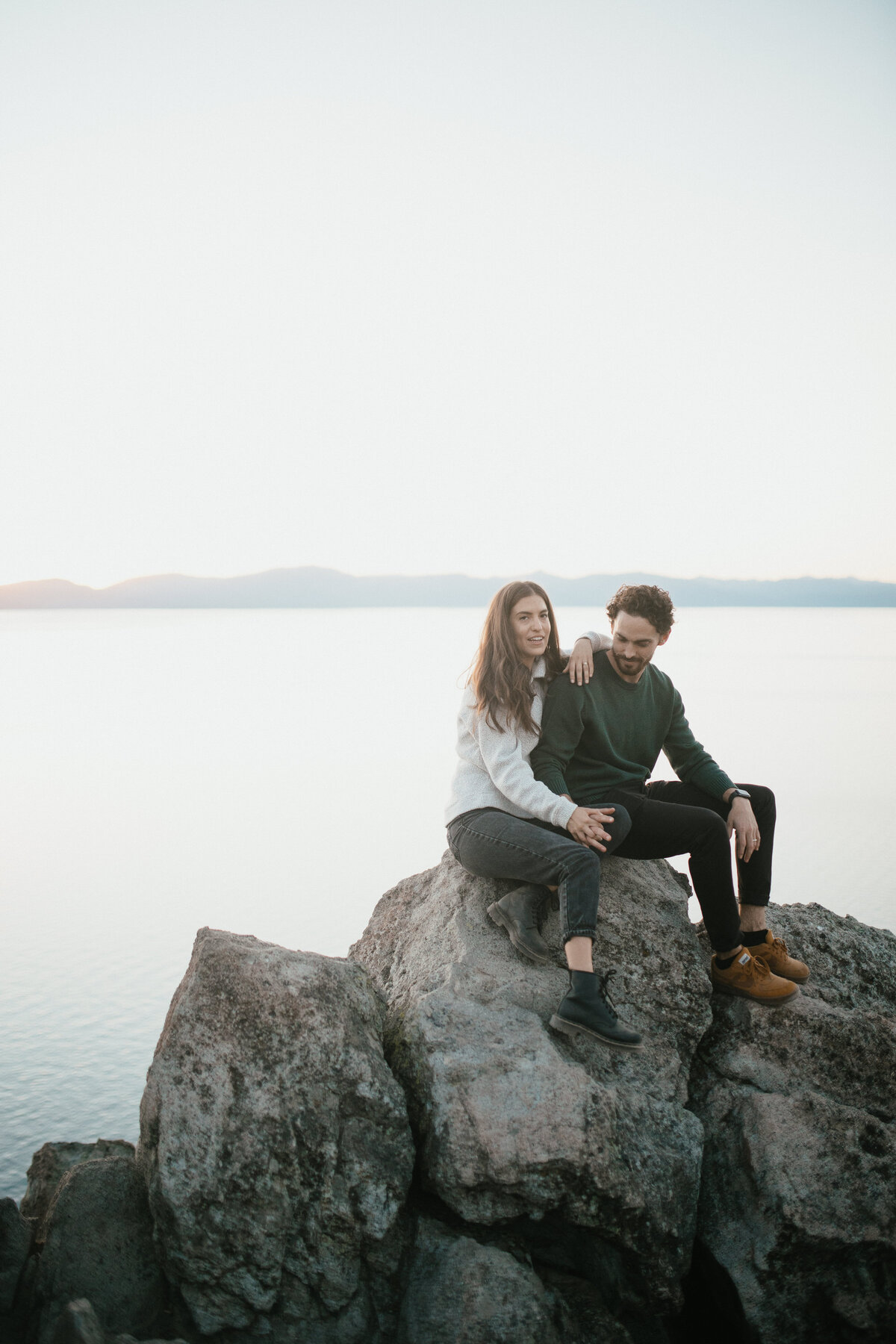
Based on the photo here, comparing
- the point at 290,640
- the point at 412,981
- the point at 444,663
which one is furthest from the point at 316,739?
the point at 290,640

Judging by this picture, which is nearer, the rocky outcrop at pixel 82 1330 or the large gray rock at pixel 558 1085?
the rocky outcrop at pixel 82 1330

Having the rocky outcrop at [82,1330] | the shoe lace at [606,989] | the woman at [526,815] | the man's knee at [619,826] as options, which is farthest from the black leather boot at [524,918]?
the rocky outcrop at [82,1330]

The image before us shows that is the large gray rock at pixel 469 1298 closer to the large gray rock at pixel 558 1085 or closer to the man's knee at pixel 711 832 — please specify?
the large gray rock at pixel 558 1085

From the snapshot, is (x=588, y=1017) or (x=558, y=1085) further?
(x=588, y=1017)

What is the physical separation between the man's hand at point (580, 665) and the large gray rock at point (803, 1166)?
6.97 feet

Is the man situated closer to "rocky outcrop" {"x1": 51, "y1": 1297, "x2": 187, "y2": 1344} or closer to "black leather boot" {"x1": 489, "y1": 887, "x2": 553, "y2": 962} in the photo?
"black leather boot" {"x1": 489, "y1": 887, "x2": 553, "y2": 962}

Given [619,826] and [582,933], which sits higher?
[619,826]

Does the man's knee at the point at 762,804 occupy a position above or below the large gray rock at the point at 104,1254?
above

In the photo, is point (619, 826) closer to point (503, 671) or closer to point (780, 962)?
point (503, 671)

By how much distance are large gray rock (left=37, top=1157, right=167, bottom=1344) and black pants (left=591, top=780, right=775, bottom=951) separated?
3.23 m

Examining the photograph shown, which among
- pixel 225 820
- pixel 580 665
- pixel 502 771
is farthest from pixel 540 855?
pixel 225 820

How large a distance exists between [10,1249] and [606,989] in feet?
10.4

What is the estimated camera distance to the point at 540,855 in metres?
5.12

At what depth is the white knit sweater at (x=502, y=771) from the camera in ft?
17.4
